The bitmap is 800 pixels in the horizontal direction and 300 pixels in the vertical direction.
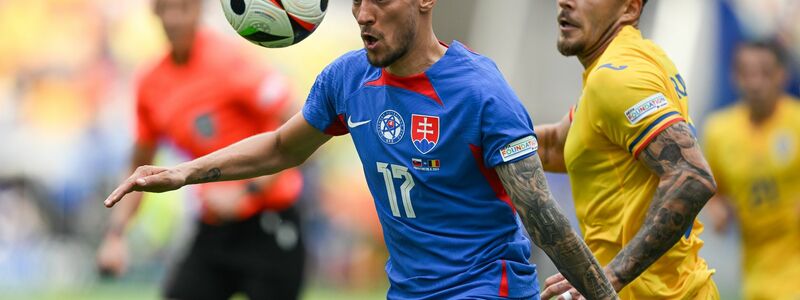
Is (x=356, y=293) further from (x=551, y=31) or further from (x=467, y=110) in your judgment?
(x=467, y=110)

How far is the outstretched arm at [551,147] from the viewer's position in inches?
234

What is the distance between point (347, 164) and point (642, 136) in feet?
31.6

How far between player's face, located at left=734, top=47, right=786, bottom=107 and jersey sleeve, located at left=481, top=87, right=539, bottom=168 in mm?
5463

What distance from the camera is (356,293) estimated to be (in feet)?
47.8

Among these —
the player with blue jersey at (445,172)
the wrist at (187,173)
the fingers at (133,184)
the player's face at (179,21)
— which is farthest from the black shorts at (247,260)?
the fingers at (133,184)

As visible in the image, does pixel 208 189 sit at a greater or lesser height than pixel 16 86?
greater

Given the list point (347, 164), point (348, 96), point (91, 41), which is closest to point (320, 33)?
point (347, 164)

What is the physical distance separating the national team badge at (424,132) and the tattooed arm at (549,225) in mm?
275

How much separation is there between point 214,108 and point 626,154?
3.79 meters

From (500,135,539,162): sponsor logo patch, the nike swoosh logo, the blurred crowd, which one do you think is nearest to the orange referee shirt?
the nike swoosh logo

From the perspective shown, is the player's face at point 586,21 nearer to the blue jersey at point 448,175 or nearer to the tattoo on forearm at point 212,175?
the blue jersey at point 448,175

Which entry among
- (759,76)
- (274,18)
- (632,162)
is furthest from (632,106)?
(759,76)

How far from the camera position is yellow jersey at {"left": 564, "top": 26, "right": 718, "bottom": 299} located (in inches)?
196

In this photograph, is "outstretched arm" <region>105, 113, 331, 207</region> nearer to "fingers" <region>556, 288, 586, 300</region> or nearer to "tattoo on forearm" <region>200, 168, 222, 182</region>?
"tattoo on forearm" <region>200, 168, 222, 182</region>
